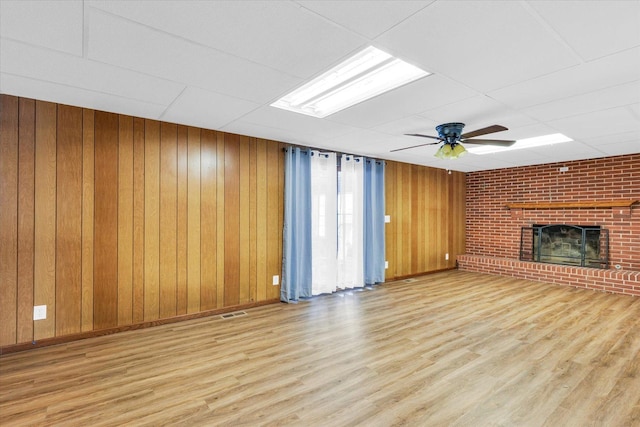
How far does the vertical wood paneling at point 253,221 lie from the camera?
13.8 ft

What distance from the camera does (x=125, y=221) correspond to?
3.33 m

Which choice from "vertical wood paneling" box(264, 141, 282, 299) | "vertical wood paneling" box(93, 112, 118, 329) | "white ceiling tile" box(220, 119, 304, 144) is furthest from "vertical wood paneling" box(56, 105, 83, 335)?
"vertical wood paneling" box(264, 141, 282, 299)

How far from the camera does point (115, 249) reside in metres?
3.27

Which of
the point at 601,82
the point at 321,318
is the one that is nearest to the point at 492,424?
the point at 321,318

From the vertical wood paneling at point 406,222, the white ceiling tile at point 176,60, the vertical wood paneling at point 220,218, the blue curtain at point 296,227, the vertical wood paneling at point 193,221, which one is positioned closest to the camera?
the white ceiling tile at point 176,60

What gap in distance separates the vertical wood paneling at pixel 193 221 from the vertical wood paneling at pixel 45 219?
122cm

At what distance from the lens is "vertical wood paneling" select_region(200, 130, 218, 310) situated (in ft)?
12.5

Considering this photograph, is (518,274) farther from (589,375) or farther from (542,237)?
(589,375)

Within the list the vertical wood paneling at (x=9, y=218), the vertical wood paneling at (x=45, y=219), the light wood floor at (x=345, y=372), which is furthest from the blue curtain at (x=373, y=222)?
the vertical wood paneling at (x=9, y=218)

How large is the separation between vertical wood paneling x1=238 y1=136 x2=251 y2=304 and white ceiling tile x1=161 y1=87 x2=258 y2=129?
Answer: 1.98ft

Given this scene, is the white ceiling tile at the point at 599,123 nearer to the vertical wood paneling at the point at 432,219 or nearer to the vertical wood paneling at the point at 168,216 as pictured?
the vertical wood paneling at the point at 432,219

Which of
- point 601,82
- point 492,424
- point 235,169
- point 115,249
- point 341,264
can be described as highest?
point 601,82

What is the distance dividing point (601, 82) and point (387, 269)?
13.5 ft

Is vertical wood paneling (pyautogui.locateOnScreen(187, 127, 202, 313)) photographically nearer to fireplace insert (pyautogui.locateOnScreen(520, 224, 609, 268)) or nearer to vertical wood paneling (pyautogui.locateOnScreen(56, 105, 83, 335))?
vertical wood paneling (pyautogui.locateOnScreen(56, 105, 83, 335))
